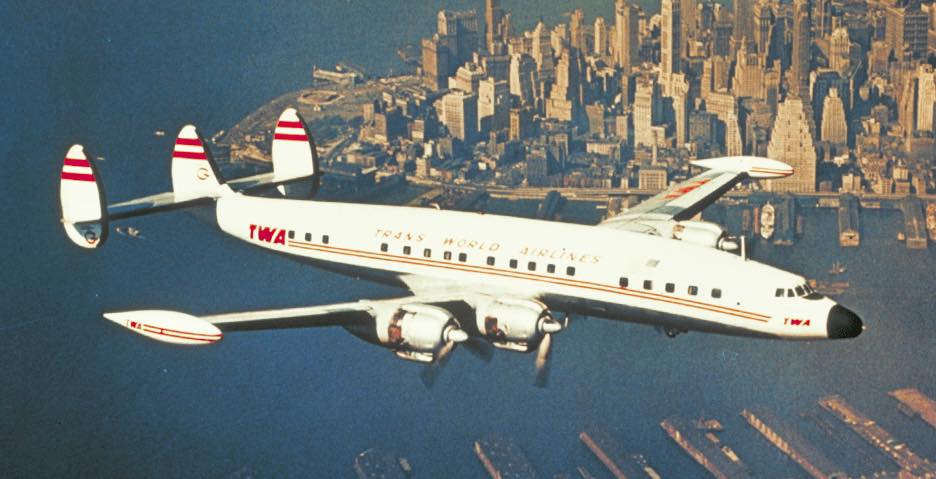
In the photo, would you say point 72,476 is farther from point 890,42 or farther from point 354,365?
point 890,42

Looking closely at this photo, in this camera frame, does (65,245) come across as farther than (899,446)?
Yes

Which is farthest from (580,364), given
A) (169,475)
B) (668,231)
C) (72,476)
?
(668,231)

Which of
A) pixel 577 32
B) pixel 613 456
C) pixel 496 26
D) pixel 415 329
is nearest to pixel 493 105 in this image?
pixel 496 26

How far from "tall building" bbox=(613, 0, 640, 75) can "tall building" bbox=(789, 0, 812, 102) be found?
744 inches

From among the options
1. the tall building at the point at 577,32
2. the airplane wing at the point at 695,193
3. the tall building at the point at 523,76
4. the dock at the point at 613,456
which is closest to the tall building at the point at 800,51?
the tall building at the point at 577,32

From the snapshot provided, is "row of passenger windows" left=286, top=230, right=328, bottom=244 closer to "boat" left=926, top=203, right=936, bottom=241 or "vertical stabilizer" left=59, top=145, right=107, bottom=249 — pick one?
"vertical stabilizer" left=59, top=145, right=107, bottom=249

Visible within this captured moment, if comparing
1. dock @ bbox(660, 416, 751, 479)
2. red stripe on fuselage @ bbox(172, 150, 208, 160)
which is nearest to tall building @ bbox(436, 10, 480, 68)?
dock @ bbox(660, 416, 751, 479)

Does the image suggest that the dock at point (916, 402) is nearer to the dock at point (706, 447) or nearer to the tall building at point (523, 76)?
the dock at point (706, 447)

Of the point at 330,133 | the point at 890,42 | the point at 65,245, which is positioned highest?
the point at 890,42

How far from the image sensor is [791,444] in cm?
9312

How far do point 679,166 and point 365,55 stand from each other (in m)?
45.5

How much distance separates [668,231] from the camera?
46938 millimetres

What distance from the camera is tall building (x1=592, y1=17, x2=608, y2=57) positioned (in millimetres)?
154125

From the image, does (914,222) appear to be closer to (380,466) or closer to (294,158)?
(380,466)
